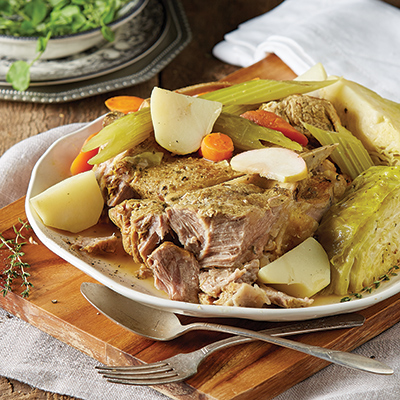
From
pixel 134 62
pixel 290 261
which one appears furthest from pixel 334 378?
pixel 134 62

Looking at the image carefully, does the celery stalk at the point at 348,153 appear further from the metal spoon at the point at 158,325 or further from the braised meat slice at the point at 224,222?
the metal spoon at the point at 158,325

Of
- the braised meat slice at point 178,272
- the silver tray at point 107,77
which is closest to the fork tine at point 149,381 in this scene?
the braised meat slice at point 178,272

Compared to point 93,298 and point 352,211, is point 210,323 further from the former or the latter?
point 352,211

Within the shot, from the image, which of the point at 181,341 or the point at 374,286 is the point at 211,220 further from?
the point at 374,286

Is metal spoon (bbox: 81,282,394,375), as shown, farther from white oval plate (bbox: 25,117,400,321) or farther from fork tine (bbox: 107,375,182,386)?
fork tine (bbox: 107,375,182,386)

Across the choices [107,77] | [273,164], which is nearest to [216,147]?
[273,164]

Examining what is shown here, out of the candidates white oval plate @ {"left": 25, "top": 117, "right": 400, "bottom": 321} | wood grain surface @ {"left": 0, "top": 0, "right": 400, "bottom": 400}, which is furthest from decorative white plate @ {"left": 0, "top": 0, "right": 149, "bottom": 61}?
white oval plate @ {"left": 25, "top": 117, "right": 400, "bottom": 321}

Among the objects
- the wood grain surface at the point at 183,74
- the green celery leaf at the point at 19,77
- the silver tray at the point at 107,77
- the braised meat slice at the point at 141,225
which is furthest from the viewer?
the silver tray at the point at 107,77
